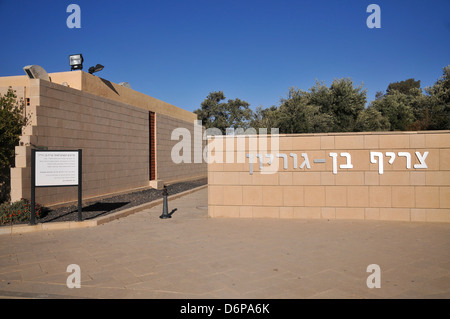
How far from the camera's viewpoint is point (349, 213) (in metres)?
9.76

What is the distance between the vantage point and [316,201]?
9922 millimetres

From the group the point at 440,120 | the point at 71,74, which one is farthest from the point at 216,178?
the point at 440,120

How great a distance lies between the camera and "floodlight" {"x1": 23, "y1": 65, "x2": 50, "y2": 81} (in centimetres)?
1203

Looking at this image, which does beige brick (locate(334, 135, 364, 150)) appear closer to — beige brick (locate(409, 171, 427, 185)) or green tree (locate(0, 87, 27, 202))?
beige brick (locate(409, 171, 427, 185))

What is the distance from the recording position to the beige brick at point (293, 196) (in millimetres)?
9992

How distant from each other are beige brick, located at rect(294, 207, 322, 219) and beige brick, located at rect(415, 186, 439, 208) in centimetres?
260

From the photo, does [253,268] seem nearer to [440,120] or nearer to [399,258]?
[399,258]

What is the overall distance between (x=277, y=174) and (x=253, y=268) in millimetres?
4708

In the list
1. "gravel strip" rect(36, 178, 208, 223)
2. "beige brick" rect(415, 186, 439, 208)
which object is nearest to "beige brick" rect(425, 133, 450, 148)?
"beige brick" rect(415, 186, 439, 208)

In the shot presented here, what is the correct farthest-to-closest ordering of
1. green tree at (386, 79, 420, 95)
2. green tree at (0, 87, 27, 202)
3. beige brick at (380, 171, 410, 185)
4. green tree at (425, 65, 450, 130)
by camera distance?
green tree at (386, 79, 420, 95)
green tree at (425, 65, 450, 130)
green tree at (0, 87, 27, 202)
beige brick at (380, 171, 410, 185)

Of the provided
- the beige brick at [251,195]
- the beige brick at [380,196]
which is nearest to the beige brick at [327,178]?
the beige brick at [380,196]

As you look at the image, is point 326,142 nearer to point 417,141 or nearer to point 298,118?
point 417,141

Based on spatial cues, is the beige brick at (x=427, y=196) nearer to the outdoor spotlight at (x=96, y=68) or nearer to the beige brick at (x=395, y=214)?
the beige brick at (x=395, y=214)

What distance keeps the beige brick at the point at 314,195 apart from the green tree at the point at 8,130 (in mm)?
8974
